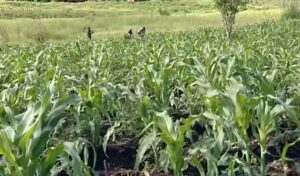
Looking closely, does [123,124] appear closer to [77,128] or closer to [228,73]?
[77,128]

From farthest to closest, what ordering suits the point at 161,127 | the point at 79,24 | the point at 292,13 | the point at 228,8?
1. the point at 79,24
2. the point at 292,13
3. the point at 228,8
4. the point at 161,127

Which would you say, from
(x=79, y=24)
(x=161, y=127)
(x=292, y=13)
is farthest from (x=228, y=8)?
(x=161, y=127)

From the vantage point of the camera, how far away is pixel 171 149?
2582 millimetres

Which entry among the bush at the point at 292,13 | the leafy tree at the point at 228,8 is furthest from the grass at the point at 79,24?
the leafy tree at the point at 228,8

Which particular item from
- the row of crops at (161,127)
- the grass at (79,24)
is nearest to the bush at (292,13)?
the grass at (79,24)

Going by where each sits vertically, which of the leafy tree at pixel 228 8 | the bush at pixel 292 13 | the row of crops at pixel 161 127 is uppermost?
the row of crops at pixel 161 127

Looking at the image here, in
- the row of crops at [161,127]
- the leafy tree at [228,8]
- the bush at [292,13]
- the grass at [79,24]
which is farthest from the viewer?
the bush at [292,13]

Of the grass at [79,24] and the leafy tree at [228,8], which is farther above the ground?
the leafy tree at [228,8]

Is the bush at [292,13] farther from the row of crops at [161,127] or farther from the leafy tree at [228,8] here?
the row of crops at [161,127]

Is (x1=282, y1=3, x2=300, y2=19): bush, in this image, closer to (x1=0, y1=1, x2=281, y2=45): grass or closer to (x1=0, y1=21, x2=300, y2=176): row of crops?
(x1=0, y1=1, x2=281, y2=45): grass

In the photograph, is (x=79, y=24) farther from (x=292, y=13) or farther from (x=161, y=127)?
(x=161, y=127)

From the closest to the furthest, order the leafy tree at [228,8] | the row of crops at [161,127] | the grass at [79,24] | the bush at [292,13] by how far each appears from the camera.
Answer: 1. the row of crops at [161,127]
2. the leafy tree at [228,8]
3. the grass at [79,24]
4. the bush at [292,13]

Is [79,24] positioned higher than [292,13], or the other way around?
[79,24]

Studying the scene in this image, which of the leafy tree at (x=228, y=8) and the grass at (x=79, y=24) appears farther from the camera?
the grass at (x=79, y=24)
